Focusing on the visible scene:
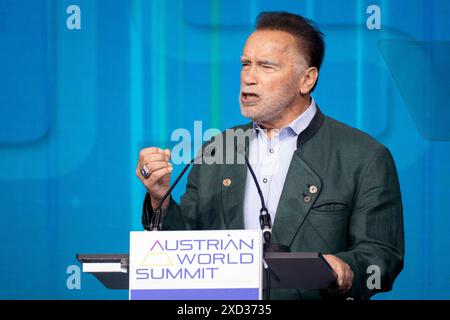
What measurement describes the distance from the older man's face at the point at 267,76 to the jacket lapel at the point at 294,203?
0.32m

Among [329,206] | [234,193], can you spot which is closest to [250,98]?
[234,193]

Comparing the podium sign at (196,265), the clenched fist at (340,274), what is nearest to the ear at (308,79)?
the clenched fist at (340,274)

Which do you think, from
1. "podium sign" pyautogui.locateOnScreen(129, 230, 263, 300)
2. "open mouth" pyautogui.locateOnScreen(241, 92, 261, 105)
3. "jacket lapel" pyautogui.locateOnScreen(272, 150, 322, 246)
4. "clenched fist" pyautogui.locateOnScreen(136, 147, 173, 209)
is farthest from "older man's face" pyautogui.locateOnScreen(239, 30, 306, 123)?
"podium sign" pyautogui.locateOnScreen(129, 230, 263, 300)

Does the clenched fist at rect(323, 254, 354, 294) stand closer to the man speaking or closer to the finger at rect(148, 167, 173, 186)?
the man speaking

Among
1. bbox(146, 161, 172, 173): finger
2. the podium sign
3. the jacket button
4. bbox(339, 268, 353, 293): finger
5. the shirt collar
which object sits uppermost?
the shirt collar

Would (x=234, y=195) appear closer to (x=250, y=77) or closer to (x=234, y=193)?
(x=234, y=193)

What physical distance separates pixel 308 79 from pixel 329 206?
62cm

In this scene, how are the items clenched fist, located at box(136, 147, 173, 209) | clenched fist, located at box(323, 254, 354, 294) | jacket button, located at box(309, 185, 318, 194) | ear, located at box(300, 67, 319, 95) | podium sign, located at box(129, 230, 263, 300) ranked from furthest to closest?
ear, located at box(300, 67, 319, 95)
jacket button, located at box(309, 185, 318, 194)
clenched fist, located at box(136, 147, 173, 209)
clenched fist, located at box(323, 254, 354, 294)
podium sign, located at box(129, 230, 263, 300)

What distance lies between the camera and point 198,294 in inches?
110

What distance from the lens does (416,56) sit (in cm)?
425

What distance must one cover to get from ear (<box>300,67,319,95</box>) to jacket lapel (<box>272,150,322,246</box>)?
449mm

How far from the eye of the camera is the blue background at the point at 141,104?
423 cm

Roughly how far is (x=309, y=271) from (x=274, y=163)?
894mm

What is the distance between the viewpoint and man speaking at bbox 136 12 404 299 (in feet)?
11.4
